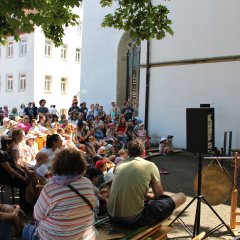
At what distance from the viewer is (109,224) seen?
4.97 m

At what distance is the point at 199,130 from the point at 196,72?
37.5 ft

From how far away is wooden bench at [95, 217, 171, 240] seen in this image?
456 centimetres

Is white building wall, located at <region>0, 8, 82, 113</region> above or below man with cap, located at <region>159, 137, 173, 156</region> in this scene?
above

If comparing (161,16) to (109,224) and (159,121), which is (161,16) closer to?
(109,224)

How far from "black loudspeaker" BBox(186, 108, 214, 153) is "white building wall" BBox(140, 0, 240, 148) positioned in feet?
33.8

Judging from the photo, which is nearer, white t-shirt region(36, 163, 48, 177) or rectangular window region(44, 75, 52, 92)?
white t-shirt region(36, 163, 48, 177)

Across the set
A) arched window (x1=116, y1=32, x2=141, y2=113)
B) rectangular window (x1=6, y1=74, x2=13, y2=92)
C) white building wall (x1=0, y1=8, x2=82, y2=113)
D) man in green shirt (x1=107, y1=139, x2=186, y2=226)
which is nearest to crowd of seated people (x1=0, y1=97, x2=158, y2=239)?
man in green shirt (x1=107, y1=139, x2=186, y2=226)

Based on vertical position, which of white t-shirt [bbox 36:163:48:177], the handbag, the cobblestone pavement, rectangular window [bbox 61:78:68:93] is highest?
rectangular window [bbox 61:78:68:93]

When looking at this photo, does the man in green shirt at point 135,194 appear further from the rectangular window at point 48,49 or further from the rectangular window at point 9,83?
the rectangular window at point 9,83

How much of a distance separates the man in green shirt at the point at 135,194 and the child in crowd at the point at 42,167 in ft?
7.11

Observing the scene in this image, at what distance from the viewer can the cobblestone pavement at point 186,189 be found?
6180mm

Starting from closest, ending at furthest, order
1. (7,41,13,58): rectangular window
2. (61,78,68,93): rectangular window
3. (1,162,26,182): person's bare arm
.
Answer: (1,162,26,182): person's bare arm
(7,41,13,58): rectangular window
(61,78,68,93): rectangular window

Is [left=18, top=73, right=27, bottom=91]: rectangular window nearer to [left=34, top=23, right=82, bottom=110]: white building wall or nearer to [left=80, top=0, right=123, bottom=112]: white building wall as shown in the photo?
[left=34, top=23, right=82, bottom=110]: white building wall

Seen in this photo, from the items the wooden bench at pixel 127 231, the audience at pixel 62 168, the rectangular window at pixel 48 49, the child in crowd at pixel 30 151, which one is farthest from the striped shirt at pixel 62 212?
the rectangular window at pixel 48 49
